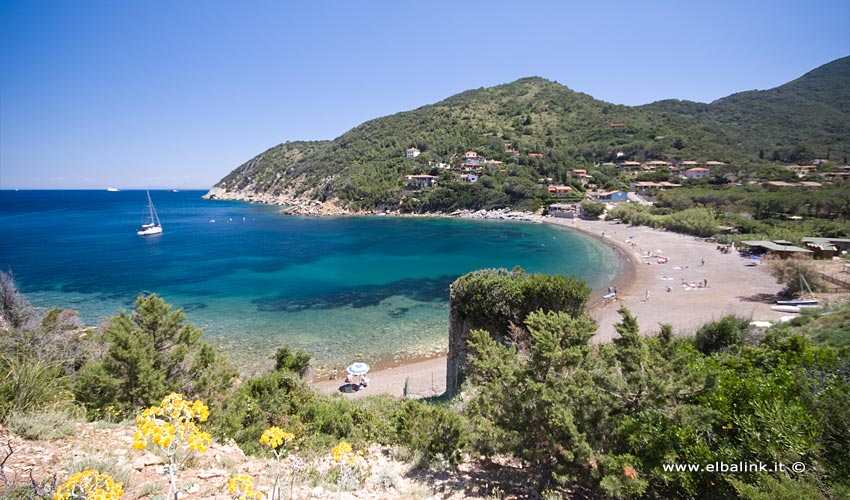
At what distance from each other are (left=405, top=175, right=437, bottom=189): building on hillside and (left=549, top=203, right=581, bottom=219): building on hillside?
28005 millimetres

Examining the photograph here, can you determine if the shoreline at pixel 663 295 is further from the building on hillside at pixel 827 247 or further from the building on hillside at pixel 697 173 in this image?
the building on hillside at pixel 697 173

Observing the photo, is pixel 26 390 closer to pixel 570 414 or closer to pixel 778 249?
pixel 570 414

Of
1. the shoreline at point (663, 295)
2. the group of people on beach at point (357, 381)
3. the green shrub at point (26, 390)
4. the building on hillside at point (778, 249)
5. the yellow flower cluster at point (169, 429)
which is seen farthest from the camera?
the building on hillside at point (778, 249)

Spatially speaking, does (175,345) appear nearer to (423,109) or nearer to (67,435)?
(67,435)

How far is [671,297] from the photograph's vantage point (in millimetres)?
23125

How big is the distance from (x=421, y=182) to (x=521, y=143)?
3435cm

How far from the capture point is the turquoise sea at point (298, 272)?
1889 cm

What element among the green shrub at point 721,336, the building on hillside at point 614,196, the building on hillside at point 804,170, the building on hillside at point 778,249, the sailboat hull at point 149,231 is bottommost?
the building on hillside at point 778,249

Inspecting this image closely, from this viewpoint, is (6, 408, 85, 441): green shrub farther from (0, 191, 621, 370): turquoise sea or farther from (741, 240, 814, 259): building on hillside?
(741, 240, 814, 259): building on hillside

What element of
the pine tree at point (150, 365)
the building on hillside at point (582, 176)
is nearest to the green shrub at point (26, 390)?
the pine tree at point (150, 365)

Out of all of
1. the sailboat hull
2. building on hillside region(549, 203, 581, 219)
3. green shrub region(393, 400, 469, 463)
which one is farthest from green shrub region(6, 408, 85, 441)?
building on hillside region(549, 203, 581, 219)

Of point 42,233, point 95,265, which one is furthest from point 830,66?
point 42,233

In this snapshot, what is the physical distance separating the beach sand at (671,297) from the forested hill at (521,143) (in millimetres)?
39279

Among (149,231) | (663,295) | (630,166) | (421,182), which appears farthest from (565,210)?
(149,231)
